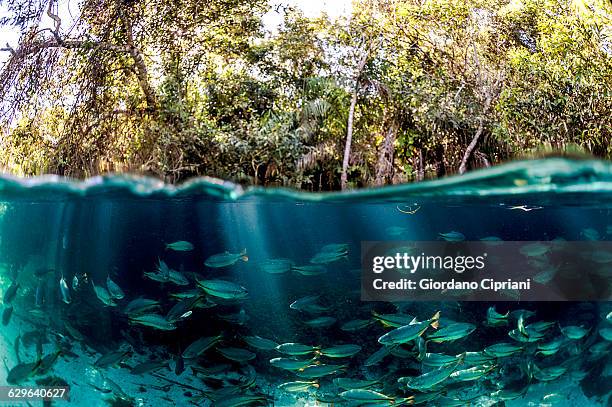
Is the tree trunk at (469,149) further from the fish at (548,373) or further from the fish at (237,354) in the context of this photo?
the fish at (237,354)

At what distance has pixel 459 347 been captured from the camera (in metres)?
4.64

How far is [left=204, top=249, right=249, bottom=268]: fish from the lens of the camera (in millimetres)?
4930

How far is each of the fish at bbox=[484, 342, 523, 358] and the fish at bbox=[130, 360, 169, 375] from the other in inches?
119

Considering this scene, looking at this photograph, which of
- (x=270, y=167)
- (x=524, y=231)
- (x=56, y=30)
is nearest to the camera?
(x=270, y=167)

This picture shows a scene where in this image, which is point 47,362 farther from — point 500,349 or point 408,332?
point 500,349

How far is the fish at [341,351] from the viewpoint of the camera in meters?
4.51

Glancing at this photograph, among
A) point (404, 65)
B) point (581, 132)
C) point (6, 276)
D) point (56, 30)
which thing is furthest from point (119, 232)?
point (581, 132)

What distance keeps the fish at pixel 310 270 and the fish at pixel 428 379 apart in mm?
1233

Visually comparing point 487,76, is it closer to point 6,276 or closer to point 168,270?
point 168,270

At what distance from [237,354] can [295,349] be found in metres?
0.52

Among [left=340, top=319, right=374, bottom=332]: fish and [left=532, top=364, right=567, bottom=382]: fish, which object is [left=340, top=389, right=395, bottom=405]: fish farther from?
[left=532, top=364, right=567, bottom=382]: fish

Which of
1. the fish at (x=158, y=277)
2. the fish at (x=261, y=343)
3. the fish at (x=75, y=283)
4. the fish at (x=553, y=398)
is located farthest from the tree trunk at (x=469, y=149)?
the fish at (x=75, y=283)

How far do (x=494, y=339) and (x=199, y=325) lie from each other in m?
2.76

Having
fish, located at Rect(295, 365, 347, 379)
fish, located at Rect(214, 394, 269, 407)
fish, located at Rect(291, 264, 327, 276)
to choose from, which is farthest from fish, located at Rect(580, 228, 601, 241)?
fish, located at Rect(214, 394, 269, 407)
